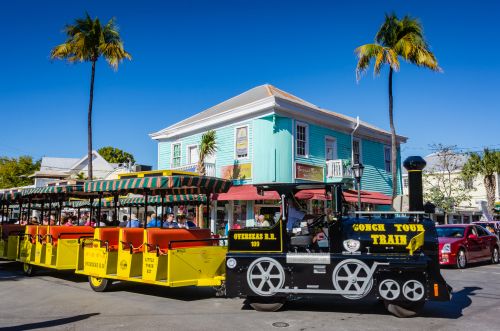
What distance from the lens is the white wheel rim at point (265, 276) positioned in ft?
24.5

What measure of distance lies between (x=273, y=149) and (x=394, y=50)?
766 cm

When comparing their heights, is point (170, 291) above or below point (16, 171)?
below

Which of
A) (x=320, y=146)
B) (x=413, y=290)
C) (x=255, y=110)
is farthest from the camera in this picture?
(x=320, y=146)

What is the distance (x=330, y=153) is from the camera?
23.0 m

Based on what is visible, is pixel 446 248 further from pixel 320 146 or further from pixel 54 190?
pixel 54 190

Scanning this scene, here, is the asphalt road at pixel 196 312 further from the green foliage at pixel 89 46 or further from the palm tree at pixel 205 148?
the green foliage at pixel 89 46

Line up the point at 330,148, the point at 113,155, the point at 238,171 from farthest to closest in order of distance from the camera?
the point at 113,155
the point at 330,148
the point at 238,171

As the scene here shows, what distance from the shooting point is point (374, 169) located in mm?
25484

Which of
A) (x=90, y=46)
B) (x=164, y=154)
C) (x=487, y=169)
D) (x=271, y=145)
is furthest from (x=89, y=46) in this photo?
(x=487, y=169)

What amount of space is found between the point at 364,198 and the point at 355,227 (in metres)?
14.5

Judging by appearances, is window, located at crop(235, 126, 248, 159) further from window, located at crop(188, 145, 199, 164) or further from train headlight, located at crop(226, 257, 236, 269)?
train headlight, located at crop(226, 257, 236, 269)

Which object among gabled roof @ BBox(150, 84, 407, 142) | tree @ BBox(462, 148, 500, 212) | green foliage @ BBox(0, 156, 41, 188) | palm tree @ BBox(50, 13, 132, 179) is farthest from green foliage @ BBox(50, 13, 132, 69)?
green foliage @ BBox(0, 156, 41, 188)

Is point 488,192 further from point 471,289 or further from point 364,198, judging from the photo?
point 471,289

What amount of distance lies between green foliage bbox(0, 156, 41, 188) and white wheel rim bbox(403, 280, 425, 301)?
184 ft
